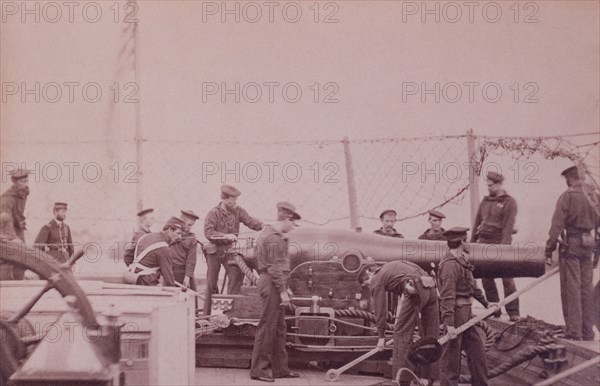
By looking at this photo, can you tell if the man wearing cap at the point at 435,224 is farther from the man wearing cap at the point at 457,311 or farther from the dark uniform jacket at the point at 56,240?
the dark uniform jacket at the point at 56,240

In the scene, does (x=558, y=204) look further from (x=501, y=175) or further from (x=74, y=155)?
(x=74, y=155)

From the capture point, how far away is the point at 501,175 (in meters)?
7.78

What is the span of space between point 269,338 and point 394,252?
67.0 inches

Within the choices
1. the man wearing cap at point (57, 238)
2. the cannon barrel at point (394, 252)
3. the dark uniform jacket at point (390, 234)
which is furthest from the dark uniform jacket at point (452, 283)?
the man wearing cap at point (57, 238)

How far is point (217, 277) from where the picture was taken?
807 cm

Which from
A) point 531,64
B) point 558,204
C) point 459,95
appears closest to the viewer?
point 558,204

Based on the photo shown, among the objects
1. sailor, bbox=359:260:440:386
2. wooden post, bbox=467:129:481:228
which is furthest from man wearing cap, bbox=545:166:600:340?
wooden post, bbox=467:129:481:228

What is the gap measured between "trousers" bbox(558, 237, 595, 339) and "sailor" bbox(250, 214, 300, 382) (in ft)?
7.99

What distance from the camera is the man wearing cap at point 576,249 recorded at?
6.32 meters

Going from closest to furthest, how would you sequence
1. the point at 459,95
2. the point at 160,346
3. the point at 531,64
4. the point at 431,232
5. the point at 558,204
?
Answer: the point at 160,346
the point at 558,204
the point at 531,64
the point at 459,95
the point at 431,232

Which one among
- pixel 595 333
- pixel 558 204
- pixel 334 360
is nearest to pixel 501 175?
pixel 558 204

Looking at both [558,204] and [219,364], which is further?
[219,364]

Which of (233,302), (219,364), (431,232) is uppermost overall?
(431,232)

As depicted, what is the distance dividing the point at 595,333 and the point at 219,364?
346 centimetres
